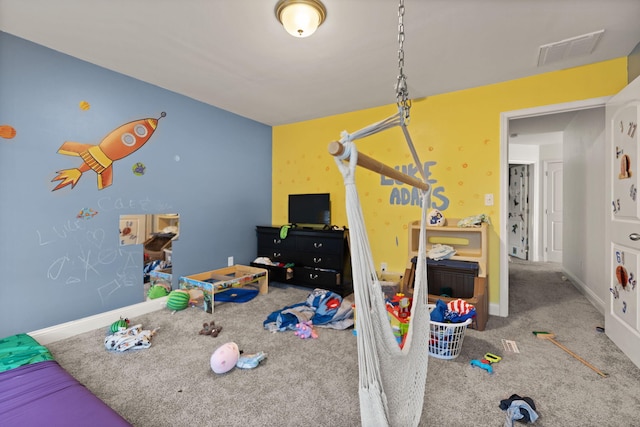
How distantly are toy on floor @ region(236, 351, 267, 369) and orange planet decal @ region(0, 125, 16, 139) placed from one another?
2.27 meters

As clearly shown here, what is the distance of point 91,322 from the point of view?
239 centimetres

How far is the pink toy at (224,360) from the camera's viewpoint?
174 centimetres

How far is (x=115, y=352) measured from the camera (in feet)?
6.59

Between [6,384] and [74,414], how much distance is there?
0.58m

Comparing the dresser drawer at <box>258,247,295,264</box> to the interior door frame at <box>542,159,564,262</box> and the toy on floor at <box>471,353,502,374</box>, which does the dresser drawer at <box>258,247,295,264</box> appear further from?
the interior door frame at <box>542,159,564,262</box>

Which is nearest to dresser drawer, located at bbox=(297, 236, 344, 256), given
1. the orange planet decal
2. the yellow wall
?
the yellow wall

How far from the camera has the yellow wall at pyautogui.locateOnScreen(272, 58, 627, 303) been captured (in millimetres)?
2535

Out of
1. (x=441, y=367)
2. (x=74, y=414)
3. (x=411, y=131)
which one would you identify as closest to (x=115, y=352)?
(x=74, y=414)

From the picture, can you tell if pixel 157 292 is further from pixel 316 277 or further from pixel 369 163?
pixel 369 163

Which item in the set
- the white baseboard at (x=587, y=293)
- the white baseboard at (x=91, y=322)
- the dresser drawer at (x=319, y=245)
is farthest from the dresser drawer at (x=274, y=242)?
the white baseboard at (x=587, y=293)

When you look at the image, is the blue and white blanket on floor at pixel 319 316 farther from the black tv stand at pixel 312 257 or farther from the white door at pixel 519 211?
the white door at pixel 519 211

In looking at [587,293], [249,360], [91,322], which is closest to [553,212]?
[587,293]

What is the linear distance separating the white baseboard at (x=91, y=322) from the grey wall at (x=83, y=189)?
2.3 inches

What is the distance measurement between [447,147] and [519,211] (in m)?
4.00
